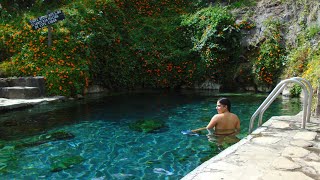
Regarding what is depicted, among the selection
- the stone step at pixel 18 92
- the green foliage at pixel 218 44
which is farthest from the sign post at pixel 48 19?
the green foliage at pixel 218 44

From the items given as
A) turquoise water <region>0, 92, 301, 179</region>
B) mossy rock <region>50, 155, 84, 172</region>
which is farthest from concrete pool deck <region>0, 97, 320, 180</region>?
mossy rock <region>50, 155, 84, 172</region>

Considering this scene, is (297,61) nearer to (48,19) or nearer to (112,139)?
(112,139)

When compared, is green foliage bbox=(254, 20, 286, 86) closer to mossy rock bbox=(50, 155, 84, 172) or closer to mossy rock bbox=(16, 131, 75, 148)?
mossy rock bbox=(16, 131, 75, 148)

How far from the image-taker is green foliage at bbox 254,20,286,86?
47.6 ft

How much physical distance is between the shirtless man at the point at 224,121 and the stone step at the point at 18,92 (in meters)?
7.29

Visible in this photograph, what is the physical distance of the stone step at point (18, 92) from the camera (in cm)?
1123

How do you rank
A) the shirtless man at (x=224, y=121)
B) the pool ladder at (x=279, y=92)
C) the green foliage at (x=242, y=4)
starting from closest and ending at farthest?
the pool ladder at (x=279, y=92), the shirtless man at (x=224, y=121), the green foliage at (x=242, y=4)

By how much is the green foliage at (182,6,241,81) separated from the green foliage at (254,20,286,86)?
1337 mm

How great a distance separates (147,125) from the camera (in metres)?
8.31

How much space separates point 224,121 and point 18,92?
25.7ft

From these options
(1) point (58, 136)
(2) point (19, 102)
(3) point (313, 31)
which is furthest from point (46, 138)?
(3) point (313, 31)

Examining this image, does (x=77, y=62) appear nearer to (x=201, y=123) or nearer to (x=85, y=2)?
(x=85, y=2)

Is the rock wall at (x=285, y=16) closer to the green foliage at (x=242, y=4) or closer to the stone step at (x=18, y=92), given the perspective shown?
the green foliage at (x=242, y=4)

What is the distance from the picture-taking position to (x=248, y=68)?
1540 centimetres
